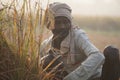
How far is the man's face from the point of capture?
6.02 m

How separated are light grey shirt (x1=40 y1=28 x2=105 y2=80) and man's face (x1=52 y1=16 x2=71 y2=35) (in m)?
0.12

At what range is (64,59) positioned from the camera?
6.20m

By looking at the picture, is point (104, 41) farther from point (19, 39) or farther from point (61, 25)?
point (19, 39)

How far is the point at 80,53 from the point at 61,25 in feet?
1.47

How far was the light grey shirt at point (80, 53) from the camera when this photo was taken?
18.9ft

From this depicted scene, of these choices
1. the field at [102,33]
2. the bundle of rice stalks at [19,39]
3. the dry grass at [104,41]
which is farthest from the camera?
the field at [102,33]

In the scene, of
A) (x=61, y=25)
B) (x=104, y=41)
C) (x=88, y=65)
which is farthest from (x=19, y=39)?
(x=104, y=41)

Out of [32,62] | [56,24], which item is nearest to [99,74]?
[56,24]

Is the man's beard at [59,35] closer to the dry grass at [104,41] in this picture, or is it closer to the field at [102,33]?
the field at [102,33]

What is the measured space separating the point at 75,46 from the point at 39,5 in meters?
1.53

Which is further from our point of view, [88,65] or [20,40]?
[88,65]

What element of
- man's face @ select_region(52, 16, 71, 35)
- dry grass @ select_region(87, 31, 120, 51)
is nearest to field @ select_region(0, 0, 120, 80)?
man's face @ select_region(52, 16, 71, 35)

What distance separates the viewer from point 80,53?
6.19m

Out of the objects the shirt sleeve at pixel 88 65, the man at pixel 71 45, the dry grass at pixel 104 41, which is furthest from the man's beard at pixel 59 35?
the dry grass at pixel 104 41
